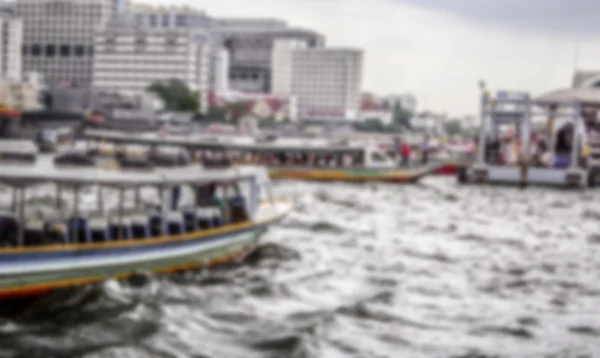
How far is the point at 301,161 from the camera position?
3738 cm

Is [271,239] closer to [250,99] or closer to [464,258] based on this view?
[464,258]

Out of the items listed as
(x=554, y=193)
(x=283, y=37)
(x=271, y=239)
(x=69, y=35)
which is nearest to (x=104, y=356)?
(x=271, y=239)

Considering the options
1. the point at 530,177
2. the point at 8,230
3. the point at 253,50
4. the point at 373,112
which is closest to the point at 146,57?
the point at 253,50

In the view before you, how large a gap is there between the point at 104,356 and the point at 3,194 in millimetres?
16572

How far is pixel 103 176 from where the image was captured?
12953 millimetres

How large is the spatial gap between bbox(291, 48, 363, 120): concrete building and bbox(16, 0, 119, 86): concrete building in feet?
109

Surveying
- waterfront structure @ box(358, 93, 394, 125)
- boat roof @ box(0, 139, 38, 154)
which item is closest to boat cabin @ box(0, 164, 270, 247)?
boat roof @ box(0, 139, 38, 154)

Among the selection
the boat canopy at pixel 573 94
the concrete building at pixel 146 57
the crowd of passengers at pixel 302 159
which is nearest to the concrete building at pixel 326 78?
the concrete building at pixel 146 57

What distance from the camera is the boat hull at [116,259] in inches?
449

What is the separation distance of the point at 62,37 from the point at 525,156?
3264 inches

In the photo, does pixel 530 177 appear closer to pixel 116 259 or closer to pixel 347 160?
pixel 347 160

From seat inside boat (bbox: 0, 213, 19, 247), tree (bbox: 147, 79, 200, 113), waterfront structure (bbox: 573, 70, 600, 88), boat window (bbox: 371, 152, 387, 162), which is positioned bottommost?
boat window (bbox: 371, 152, 387, 162)

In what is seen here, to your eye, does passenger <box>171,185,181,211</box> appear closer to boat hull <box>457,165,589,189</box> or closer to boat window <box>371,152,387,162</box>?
boat window <box>371,152,387,162</box>

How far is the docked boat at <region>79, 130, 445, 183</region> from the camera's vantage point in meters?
36.1
